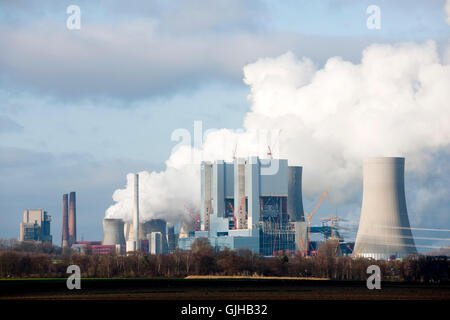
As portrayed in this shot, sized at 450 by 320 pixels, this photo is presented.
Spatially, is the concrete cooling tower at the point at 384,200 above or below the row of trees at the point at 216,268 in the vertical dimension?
above

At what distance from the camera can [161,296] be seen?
41219 mm

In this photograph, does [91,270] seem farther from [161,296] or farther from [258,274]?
[161,296]

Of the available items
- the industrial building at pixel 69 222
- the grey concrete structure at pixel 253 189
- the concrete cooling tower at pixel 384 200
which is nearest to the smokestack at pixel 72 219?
the industrial building at pixel 69 222

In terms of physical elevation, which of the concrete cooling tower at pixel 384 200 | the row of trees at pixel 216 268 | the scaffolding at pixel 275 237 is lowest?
the row of trees at pixel 216 268

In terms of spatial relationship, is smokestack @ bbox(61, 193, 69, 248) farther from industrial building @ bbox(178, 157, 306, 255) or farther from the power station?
industrial building @ bbox(178, 157, 306, 255)

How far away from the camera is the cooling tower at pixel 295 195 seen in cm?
12581

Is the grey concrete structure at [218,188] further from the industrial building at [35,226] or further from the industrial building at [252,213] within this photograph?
the industrial building at [35,226]

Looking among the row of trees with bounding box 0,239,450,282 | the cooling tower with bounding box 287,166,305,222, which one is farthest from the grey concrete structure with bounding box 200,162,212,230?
the row of trees with bounding box 0,239,450,282

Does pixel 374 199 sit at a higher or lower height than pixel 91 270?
higher

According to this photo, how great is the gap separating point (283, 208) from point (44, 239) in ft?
226

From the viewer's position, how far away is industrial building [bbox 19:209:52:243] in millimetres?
170875

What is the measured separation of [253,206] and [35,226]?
69502mm

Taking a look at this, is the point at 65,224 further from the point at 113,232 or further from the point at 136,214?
the point at 136,214
